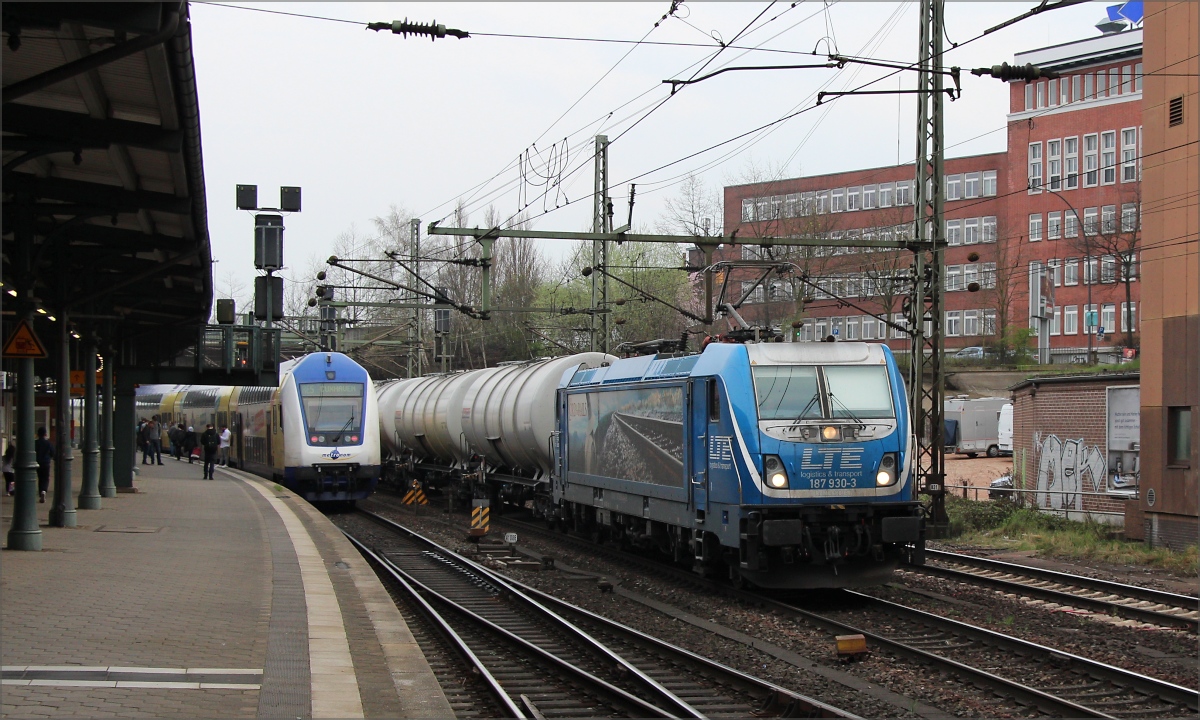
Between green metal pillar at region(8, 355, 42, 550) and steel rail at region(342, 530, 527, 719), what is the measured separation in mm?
4623

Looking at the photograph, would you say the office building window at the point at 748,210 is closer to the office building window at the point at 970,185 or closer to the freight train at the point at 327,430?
the office building window at the point at 970,185

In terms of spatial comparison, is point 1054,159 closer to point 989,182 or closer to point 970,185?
point 989,182

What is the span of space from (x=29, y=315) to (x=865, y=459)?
34.6ft

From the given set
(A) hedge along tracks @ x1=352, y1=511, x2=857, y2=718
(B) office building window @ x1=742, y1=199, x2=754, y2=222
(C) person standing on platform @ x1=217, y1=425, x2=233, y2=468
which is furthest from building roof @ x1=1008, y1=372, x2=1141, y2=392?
(B) office building window @ x1=742, y1=199, x2=754, y2=222

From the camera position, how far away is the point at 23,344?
1502 centimetres

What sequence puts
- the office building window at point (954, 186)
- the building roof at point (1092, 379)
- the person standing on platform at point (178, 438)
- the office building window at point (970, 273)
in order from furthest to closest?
the office building window at point (954, 186)
the office building window at point (970, 273)
the person standing on platform at point (178, 438)
the building roof at point (1092, 379)

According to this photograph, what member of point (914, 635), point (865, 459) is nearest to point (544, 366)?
point (865, 459)

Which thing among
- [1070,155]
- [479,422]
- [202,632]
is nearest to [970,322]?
[1070,155]

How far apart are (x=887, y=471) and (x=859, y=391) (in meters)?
0.97

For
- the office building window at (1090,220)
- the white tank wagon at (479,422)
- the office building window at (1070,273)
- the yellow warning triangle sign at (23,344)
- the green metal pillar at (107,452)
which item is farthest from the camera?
the office building window at (1070,273)

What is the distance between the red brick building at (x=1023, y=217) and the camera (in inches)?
2149

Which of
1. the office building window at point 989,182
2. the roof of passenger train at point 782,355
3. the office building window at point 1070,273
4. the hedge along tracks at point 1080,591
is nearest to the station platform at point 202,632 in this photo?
the roof of passenger train at point 782,355

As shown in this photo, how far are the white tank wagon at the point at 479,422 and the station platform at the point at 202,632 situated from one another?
573 centimetres

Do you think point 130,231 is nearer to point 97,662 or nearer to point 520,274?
point 97,662
